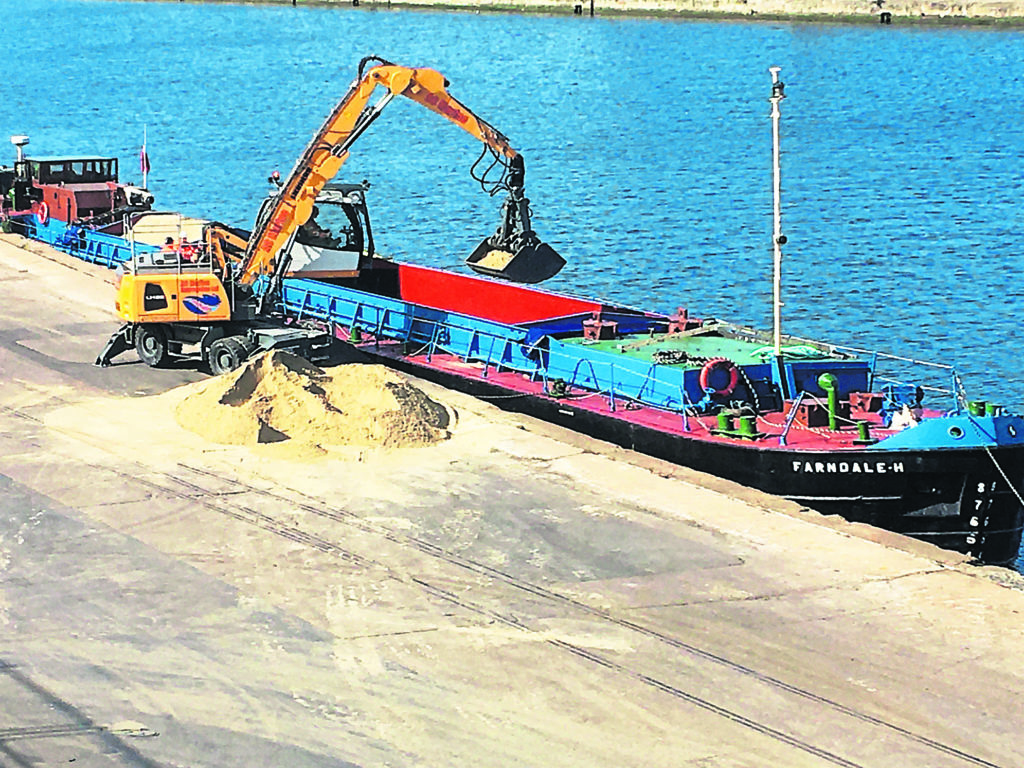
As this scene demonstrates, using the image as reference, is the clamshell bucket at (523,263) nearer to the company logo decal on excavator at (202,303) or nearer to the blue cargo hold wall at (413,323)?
the blue cargo hold wall at (413,323)

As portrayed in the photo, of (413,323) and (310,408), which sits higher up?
(413,323)

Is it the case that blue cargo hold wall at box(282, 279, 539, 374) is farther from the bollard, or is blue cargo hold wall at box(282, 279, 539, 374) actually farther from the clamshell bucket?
the bollard

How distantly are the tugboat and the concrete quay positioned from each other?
0.59m

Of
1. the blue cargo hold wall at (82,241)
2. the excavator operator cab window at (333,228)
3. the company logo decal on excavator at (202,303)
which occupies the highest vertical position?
the excavator operator cab window at (333,228)

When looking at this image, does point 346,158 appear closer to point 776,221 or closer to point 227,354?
point 227,354

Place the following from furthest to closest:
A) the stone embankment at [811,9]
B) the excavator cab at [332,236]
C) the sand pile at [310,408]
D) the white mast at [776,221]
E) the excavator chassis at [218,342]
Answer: the stone embankment at [811,9] → the excavator cab at [332,236] → the excavator chassis at [218,342] → the sand pile at [310,408] → the white mast at [776,221]

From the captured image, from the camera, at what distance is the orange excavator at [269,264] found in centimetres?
2709

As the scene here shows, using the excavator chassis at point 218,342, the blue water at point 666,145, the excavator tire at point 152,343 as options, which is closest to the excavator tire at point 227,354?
the excavator chassis at point 218,342

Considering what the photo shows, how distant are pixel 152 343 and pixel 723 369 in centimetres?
1108

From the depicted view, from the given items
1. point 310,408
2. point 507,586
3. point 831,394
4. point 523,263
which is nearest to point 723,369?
point 831,394

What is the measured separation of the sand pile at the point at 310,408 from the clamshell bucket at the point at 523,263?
4.52 m

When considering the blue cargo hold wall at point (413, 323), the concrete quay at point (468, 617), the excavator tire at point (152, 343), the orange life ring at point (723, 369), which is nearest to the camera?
the concrete quay at point (468, 617)

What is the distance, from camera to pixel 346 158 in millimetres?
27922

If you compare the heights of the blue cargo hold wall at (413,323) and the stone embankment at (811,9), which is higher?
the stone embankment at (811,9)
